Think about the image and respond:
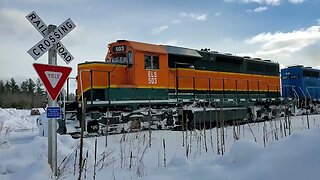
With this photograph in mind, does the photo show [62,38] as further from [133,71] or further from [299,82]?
[299,82]

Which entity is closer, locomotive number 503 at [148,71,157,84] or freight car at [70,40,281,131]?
freight car at [70,40,281,131]

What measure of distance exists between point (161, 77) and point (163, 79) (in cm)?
15

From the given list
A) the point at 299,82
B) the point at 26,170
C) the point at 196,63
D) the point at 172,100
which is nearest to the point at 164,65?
the point at 172,100

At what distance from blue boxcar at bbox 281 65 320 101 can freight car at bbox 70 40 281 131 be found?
647 centimetres

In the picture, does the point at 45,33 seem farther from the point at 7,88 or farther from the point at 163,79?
the point at 7,88

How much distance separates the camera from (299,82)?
23594 mm

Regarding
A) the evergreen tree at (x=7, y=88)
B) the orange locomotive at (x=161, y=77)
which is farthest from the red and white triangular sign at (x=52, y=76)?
the evergreen tree at (x=7, y=88)

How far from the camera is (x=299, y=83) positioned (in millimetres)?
23609

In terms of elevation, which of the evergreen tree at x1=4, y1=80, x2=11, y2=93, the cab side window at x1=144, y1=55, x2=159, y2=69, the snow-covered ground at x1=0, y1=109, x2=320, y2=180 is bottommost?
the snow-covered ground at x1=0, y1=109, x2=320, y2=180

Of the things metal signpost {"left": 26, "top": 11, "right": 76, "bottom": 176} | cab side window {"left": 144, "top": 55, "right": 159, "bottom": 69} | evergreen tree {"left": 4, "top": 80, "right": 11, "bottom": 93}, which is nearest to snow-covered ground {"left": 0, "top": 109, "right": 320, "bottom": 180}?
metal signpost {"left": 26, "top": 11, "right": 76, "bottom": 176}

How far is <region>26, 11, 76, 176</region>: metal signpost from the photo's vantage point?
4.98 metres

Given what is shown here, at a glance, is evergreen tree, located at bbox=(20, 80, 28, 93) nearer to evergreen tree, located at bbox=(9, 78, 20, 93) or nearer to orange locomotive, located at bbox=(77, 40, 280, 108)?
evergreen tree, located at bbox=(9, 78, 20, 93)

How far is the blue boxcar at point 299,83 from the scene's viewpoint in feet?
76.4

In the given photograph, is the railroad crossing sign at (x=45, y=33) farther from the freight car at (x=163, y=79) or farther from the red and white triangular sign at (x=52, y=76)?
the freight car at (x=163, y=79)
